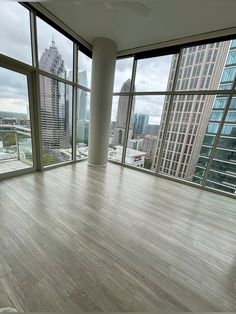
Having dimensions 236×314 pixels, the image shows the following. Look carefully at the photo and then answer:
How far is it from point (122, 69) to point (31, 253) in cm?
434

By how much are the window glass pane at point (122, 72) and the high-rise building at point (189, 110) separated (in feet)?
3.76

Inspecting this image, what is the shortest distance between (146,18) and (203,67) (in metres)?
1.49

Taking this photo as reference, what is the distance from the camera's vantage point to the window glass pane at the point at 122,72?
151 inches

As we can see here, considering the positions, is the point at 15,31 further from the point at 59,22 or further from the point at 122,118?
the point at 122,118

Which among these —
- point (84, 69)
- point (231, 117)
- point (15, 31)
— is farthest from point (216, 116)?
point (15, 31)

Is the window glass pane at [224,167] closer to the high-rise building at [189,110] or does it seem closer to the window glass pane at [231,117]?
the high-rise building at [189,110]

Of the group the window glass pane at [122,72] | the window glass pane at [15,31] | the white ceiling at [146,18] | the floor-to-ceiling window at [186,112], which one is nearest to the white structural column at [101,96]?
the white ceiling at [146,18]

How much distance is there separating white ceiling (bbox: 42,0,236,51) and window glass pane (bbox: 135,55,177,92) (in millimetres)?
404

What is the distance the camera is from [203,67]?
3.00 m

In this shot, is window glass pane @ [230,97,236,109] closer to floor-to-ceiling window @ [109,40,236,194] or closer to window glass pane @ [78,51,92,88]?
floor-to-ceiling window @ [109,40,236,194]

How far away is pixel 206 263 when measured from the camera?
146cm

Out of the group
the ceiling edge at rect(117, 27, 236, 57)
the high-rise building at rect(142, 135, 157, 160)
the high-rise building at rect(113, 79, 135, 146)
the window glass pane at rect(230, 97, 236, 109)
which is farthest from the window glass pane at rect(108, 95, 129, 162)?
the window glass pane at rect(230, 97, 236, 109)

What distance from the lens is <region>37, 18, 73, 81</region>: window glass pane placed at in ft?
8.98

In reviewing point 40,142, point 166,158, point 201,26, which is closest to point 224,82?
point 201,26
